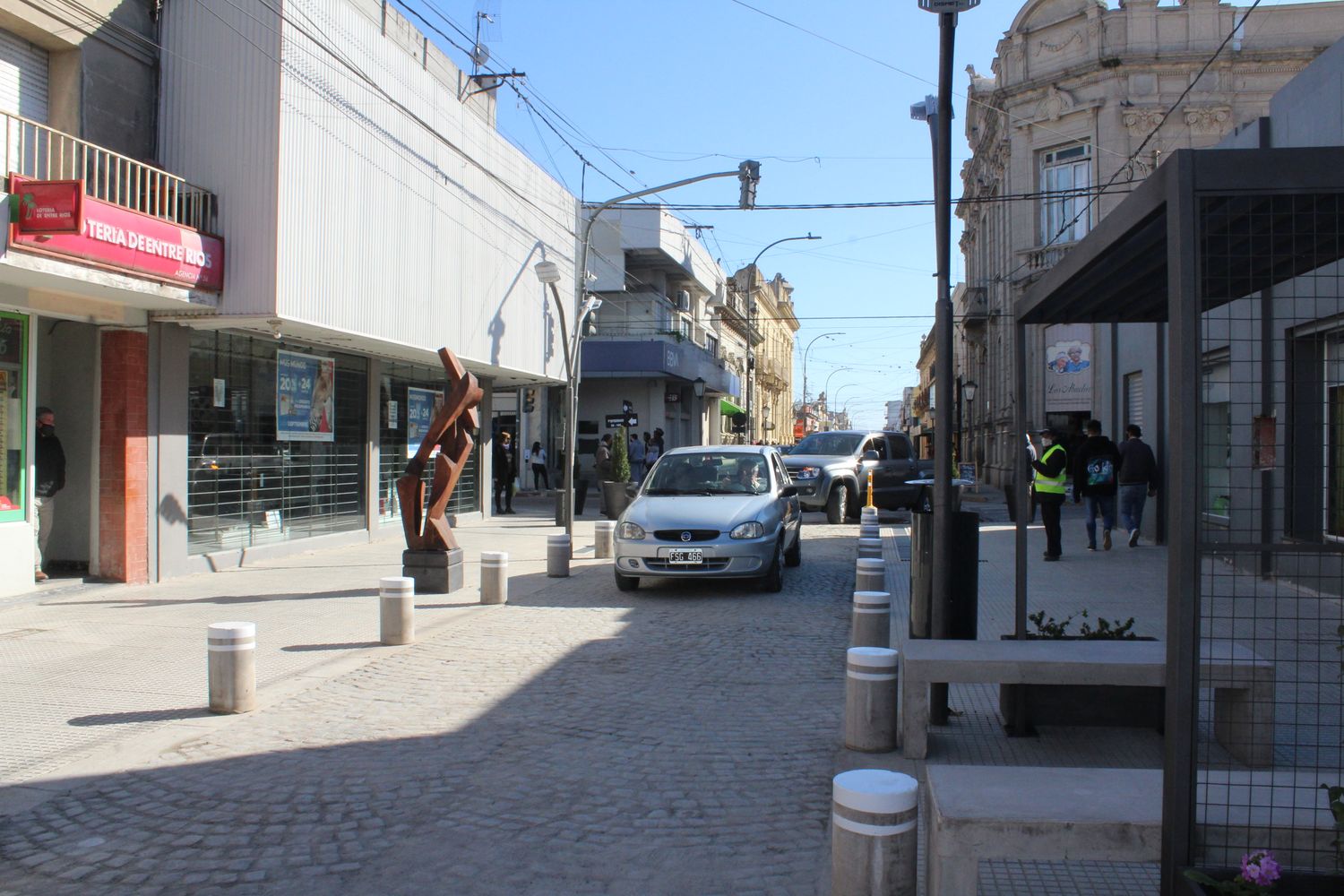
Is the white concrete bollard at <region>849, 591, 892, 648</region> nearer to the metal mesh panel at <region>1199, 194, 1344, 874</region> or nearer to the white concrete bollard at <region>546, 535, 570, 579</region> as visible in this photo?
the metal mesh panel at <region>1199, 194, 1344, 874</region>

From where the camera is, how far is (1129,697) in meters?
5.91

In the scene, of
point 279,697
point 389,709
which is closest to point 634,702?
point 389,709

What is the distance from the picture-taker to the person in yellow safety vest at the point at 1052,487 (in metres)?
13.9

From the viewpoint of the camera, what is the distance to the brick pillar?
11852 millimetres

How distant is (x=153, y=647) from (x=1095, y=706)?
7.24 meters

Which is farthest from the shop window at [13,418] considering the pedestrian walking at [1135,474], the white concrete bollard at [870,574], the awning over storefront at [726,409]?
the awning over storefront at [726,409]

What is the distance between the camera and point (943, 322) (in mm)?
6605

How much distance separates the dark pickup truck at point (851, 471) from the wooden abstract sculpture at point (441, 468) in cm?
957

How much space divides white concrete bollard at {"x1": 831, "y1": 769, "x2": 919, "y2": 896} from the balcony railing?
9.82 metres

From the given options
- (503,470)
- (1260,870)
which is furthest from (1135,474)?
(503,470)

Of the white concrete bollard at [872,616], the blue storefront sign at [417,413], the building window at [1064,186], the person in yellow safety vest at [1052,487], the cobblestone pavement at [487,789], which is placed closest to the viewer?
the cobblestone pavement at [487,789]

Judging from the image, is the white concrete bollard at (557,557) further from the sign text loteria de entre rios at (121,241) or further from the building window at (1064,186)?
the building window at (1064,186)

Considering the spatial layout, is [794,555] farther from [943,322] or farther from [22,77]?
[22,77]

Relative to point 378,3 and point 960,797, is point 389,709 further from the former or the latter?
point 378,3
